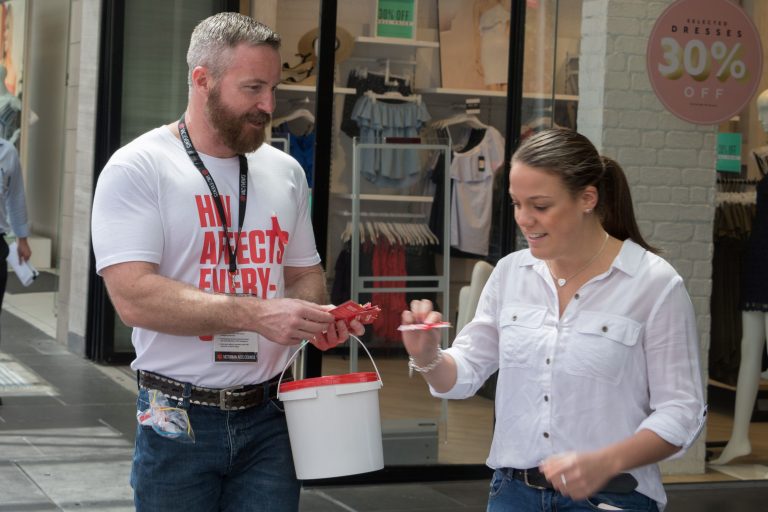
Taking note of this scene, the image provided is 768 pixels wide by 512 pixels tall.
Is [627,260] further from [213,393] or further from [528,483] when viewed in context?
[213,393]

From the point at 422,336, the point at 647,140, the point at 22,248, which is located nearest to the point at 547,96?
the point at 647,140

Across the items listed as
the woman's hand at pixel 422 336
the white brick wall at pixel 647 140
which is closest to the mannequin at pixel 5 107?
the white brick wall at pixel 647 140

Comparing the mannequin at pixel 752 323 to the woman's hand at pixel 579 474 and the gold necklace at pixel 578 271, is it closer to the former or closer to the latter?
the gold necklace at pixel 578 271

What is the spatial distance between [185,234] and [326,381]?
1.43 feet

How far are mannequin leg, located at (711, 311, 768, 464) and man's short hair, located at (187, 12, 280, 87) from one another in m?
4.48

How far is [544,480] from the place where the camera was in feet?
8.25

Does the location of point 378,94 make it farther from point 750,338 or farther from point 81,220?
Result: point 81,220

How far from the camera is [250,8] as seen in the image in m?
8.65

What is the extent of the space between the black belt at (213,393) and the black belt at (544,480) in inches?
22.3

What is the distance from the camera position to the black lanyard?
9.00 feet

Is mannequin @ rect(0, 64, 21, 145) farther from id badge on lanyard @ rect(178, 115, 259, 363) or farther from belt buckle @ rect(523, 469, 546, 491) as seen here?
belt buckle @ rect(523, 469, 546, 491)

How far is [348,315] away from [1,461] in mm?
3967

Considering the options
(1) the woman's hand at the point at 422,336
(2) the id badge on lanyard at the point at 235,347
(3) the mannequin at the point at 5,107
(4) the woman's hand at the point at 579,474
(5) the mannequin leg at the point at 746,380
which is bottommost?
(5) the mannequin leg at the point at 746,380

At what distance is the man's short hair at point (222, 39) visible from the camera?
2.76m
